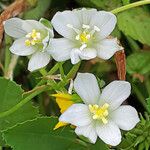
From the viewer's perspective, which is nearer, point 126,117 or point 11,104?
point 126,117

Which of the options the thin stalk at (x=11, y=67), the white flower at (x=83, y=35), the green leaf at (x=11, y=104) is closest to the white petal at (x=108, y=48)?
the white flower at (x=83, y=35)

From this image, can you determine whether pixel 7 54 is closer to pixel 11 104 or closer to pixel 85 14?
pixel 11 104

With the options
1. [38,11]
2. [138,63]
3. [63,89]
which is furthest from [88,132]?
[38,11]

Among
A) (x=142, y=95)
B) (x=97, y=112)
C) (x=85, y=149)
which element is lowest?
(x=142, y=95)

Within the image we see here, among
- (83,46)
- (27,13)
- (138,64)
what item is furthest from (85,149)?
(27,13)

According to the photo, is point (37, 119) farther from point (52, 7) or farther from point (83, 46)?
point (52, 7)

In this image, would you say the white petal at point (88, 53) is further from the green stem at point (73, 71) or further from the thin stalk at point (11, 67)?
the thin stalk at point (11, 67)
